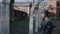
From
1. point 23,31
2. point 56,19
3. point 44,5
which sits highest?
point 44,5

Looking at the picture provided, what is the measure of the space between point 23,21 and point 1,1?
1.03 metres

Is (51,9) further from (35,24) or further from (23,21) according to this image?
(23,21)

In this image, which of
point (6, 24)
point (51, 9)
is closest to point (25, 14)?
point (6, 24)

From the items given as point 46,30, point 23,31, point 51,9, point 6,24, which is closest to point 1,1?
point 6,24

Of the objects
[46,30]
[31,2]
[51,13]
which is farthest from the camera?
[31,2]

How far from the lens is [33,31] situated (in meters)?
7.00

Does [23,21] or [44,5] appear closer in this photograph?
[44,5]

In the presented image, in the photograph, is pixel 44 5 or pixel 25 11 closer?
pixel 44 5

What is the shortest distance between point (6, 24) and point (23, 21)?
59 cm

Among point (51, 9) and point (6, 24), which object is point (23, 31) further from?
point (51, 9)

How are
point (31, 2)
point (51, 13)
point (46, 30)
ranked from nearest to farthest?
point (46, 30)
point (51, 13)
point (31, 2)

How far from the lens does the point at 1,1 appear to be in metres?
7.64

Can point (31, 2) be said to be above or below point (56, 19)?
above

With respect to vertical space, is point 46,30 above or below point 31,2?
below
